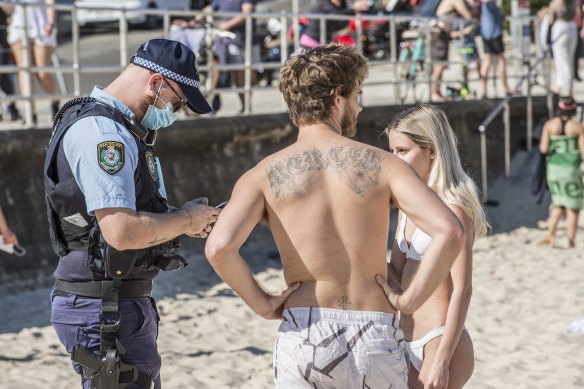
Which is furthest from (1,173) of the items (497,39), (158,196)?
(497,39)

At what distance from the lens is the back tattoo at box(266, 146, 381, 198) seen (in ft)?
10.3

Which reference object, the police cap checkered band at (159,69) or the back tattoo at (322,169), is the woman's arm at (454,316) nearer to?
the back tattoo at (322,169)

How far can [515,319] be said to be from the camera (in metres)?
8.57

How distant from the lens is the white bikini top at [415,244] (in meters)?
3.84

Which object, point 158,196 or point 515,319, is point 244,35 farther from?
point 158,196

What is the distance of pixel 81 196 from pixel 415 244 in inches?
47.9

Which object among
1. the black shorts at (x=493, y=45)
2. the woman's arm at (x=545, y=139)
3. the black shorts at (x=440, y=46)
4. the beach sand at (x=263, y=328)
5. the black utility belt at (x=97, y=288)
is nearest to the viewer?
the black utility belt at (x=97, y=288)

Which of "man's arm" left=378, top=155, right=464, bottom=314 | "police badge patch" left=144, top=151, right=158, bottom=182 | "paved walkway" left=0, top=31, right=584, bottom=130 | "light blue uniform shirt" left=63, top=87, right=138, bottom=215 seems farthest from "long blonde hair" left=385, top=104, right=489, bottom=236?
"paved walkway" left=0, top=31, right=584, bottom=130

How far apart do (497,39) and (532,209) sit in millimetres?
2300

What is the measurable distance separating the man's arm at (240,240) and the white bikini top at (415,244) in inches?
30.9

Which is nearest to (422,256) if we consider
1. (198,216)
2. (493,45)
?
(198,216)

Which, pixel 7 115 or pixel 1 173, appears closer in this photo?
pixel 1 173

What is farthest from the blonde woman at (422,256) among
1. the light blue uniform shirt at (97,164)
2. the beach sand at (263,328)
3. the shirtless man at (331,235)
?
the beach sand at (263,328)

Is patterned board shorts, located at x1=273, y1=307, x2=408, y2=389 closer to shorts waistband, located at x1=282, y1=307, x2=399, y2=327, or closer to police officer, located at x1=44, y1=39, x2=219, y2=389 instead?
shorts waistband, located at x1=282, y1=307, x2=399, y2=327
